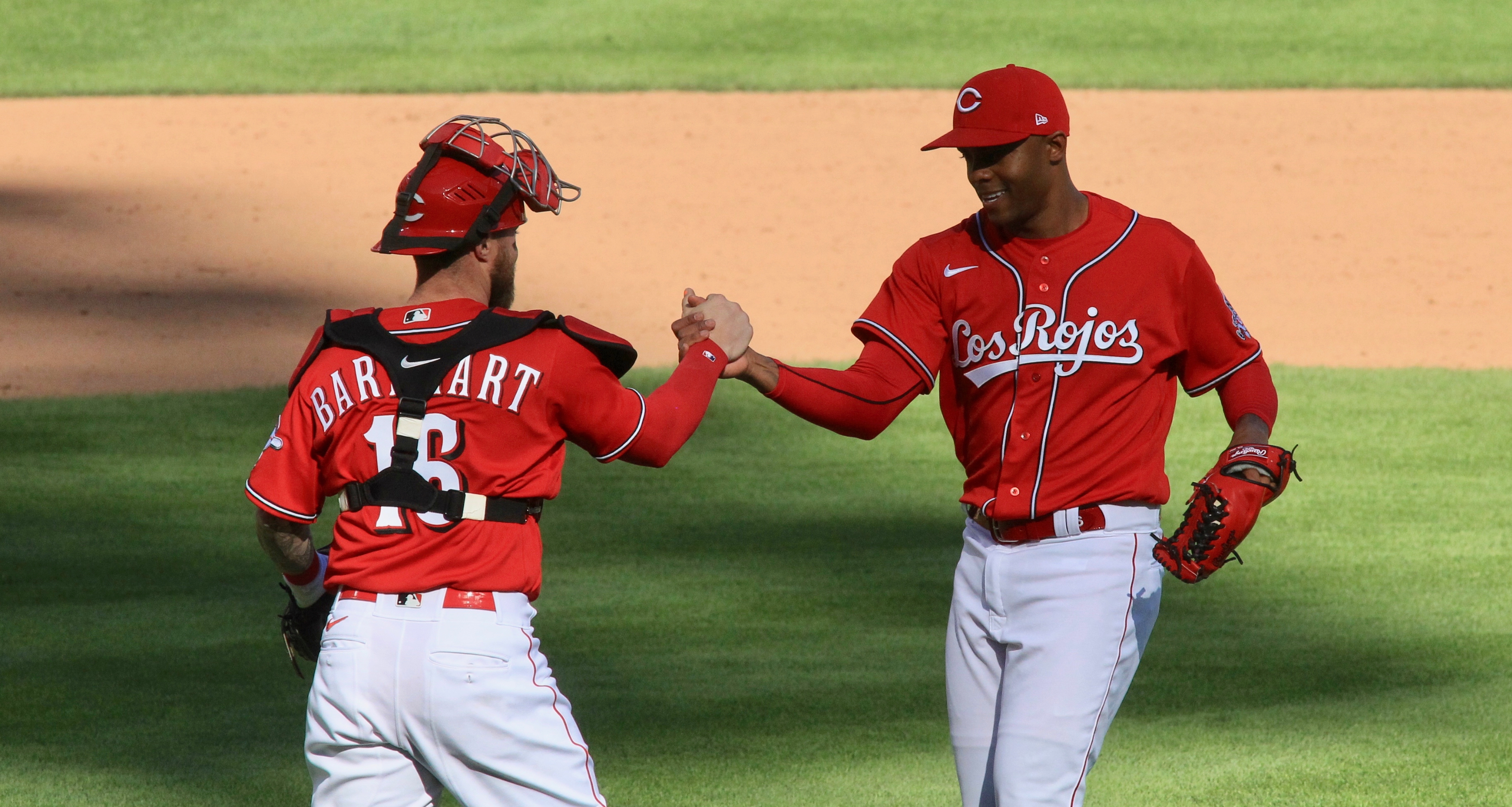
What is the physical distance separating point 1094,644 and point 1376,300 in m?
13.3

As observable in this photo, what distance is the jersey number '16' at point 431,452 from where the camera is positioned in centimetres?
353

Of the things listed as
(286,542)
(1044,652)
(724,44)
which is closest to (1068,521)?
(1044,652)

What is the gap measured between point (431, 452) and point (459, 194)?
0.56 meters

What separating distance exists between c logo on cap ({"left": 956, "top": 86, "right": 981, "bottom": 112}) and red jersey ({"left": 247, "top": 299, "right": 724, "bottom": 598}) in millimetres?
1157

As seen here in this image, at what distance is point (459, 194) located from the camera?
147 inches

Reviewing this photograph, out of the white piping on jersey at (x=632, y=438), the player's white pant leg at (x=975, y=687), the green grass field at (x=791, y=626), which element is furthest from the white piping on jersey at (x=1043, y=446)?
the green grass field at (x=791, y=626)

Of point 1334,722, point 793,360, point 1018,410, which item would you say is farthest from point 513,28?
point 1018,410

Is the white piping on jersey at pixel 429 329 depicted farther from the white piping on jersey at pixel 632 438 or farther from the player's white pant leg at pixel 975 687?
the player's white pant leg at pixel 975 687

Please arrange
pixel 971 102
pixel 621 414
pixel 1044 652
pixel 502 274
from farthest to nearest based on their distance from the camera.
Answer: pixel 971 102, pixel 1044 652, pixel 502 274, pixel 621 414

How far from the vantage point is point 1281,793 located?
19.2 feet

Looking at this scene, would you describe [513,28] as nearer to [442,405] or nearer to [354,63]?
[354,63]

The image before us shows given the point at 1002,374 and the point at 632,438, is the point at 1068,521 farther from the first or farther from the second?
the point at 632,438

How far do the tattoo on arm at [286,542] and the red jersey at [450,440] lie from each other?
0.15 metres

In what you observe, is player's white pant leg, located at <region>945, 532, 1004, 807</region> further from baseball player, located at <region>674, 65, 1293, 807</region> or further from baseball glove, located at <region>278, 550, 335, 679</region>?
baseball glove, located at <region>278, 550, 335, 679</region>
